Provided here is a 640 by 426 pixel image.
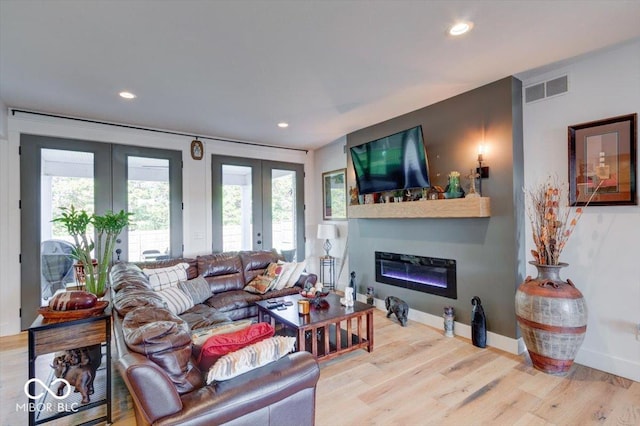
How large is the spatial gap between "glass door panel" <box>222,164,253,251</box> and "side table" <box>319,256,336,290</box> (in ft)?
4.51

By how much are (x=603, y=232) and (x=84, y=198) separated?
587 centimetres

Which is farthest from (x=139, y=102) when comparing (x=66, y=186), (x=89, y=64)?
(x=66, y=186)

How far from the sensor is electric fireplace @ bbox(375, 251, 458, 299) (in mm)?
3643

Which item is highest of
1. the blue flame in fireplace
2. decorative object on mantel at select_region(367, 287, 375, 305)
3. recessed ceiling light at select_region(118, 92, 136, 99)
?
recessed ceiling light at select_region(118, 92, 136, 99)

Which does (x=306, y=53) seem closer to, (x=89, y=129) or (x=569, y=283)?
(x=569, y=283)

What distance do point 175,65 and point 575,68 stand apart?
3623 millimetres

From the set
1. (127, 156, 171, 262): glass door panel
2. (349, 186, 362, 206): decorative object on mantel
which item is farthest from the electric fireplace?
(127, 156, 171, 262): glass door panel

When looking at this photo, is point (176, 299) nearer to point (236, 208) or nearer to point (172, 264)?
point (172, 264)

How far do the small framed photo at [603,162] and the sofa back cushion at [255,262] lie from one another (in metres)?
3.67

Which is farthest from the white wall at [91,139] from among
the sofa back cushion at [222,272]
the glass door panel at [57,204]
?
the sofa back cushion at [222,272]

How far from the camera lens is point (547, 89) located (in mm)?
2980

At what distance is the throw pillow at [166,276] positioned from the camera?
11.2 feet

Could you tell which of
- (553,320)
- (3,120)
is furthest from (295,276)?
(3,120)

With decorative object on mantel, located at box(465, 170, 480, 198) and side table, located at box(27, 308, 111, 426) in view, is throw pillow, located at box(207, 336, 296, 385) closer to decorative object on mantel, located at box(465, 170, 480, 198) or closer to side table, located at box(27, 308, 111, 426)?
side table, located at box(27, 308, 111, 426)
